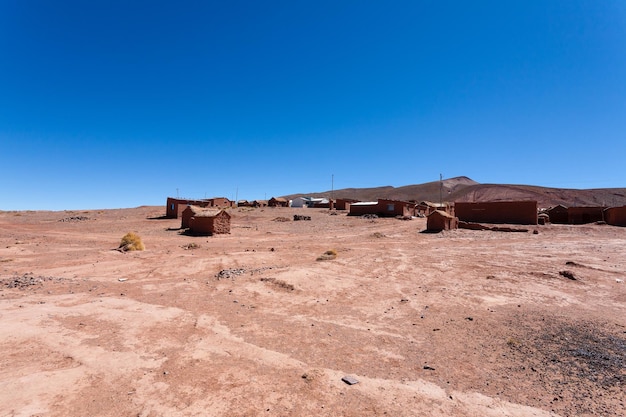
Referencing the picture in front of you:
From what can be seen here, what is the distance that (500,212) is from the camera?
31.4m

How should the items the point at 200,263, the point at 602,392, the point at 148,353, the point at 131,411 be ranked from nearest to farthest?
1. the point at 131,411
2. the point at 602,392
3. the point at 148,353
4. the point at 200,263

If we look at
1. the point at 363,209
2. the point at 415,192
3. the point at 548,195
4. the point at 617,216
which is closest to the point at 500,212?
the point at 617,216

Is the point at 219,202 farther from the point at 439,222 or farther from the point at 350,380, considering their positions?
the point at 350,380

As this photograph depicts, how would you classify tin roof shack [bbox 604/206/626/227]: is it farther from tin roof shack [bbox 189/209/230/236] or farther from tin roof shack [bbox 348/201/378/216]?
tin roof shack [bbox 189/209/230/236]

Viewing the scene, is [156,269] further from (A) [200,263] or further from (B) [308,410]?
(B) [308,410]

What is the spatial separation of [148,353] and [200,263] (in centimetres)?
855

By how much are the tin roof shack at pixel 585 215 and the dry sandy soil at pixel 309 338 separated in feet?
91.0

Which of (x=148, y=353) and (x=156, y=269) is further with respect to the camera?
(x=156, y=269)

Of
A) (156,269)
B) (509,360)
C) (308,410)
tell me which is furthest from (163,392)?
(156,269)

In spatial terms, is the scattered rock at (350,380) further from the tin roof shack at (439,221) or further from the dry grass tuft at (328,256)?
the tin roof shack at (439,221)

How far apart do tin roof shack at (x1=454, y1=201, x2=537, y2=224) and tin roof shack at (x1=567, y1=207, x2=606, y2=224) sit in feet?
35.1

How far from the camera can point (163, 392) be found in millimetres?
4309

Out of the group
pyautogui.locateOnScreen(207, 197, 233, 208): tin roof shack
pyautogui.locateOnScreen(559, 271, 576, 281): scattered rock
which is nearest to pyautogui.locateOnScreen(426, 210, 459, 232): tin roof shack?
pyautogui.locateOnScreen(559, 271, 576, 281): scattered rock

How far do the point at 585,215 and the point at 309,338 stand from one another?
4219cm
